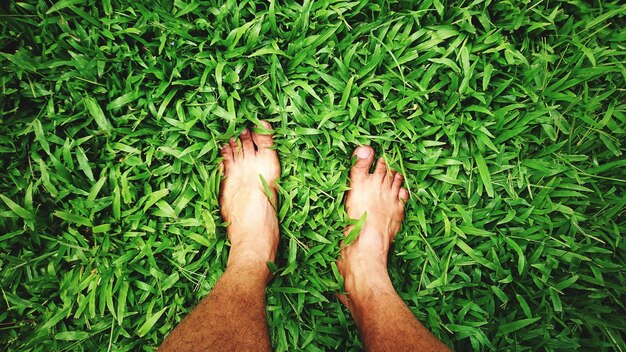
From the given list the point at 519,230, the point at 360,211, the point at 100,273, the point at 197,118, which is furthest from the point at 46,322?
the point at 519,230

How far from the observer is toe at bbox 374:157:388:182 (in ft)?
6.05

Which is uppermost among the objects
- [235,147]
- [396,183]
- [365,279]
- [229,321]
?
[235,147]

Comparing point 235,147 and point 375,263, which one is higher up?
point 235,147

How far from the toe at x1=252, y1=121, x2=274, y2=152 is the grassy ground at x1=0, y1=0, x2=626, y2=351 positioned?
0.07 metres

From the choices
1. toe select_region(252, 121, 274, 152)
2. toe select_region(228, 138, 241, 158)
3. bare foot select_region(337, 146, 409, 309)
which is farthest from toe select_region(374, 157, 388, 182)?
toe select_region(228, 138, 241, 158)

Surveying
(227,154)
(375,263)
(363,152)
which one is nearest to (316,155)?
(363,152)

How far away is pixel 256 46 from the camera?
1.66 meters

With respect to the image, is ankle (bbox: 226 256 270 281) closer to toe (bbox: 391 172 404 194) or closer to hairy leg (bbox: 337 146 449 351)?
hairy leg (bbox: 337 146 449 351)

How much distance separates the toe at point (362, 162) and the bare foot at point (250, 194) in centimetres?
39

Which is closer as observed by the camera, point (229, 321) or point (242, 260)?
point (229, 321)

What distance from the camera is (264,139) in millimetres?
1763

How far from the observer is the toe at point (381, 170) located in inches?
72.6

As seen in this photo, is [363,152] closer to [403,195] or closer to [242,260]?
[403,195]

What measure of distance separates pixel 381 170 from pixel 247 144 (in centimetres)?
70
